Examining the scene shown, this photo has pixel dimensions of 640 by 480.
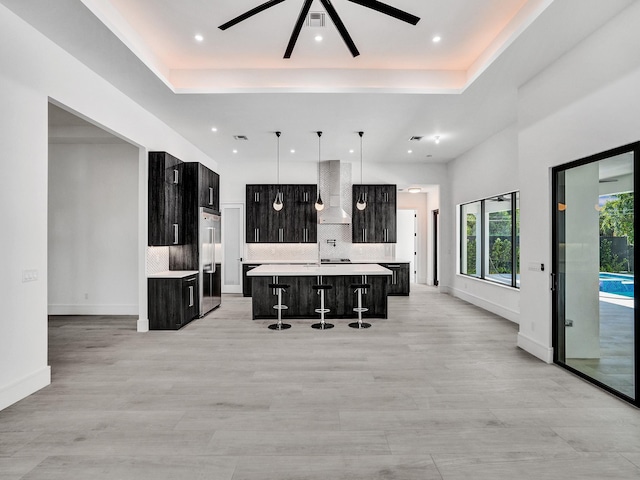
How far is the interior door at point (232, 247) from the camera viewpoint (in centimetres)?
886

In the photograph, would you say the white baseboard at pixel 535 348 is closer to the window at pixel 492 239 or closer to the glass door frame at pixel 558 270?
the glass door frame at pixel 558 270

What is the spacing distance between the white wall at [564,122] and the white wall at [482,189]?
1.46 meters

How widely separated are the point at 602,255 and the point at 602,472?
6.56ft

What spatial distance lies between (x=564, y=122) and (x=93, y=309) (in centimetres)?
778

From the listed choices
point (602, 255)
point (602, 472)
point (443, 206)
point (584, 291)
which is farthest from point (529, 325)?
point (443, 206)

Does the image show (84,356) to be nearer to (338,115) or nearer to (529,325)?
(338,115)

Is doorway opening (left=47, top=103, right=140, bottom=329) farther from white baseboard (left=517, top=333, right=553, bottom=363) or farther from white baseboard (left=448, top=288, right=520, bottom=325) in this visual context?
white baseboard (left=448, top=288, right=520, bottom=325)

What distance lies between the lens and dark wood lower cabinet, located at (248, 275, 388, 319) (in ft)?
19.9

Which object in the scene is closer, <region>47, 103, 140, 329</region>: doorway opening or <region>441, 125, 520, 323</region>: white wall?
<region>441, 125, 520, 323</region>: white wall

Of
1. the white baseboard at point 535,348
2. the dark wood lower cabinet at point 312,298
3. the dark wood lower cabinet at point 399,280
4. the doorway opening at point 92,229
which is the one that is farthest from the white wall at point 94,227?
the white baseboard at point 535,348

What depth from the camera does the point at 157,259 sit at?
5.64 m

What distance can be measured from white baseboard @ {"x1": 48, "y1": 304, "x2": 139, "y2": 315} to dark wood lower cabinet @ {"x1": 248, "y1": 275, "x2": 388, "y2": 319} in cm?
247

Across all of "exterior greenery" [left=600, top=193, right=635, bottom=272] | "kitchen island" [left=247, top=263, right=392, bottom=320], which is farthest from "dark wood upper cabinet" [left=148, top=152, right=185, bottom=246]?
"exterior greenery" [left=600, top=193, right=635, bottom=272]

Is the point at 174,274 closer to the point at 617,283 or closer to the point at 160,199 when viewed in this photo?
the point at 160,199
